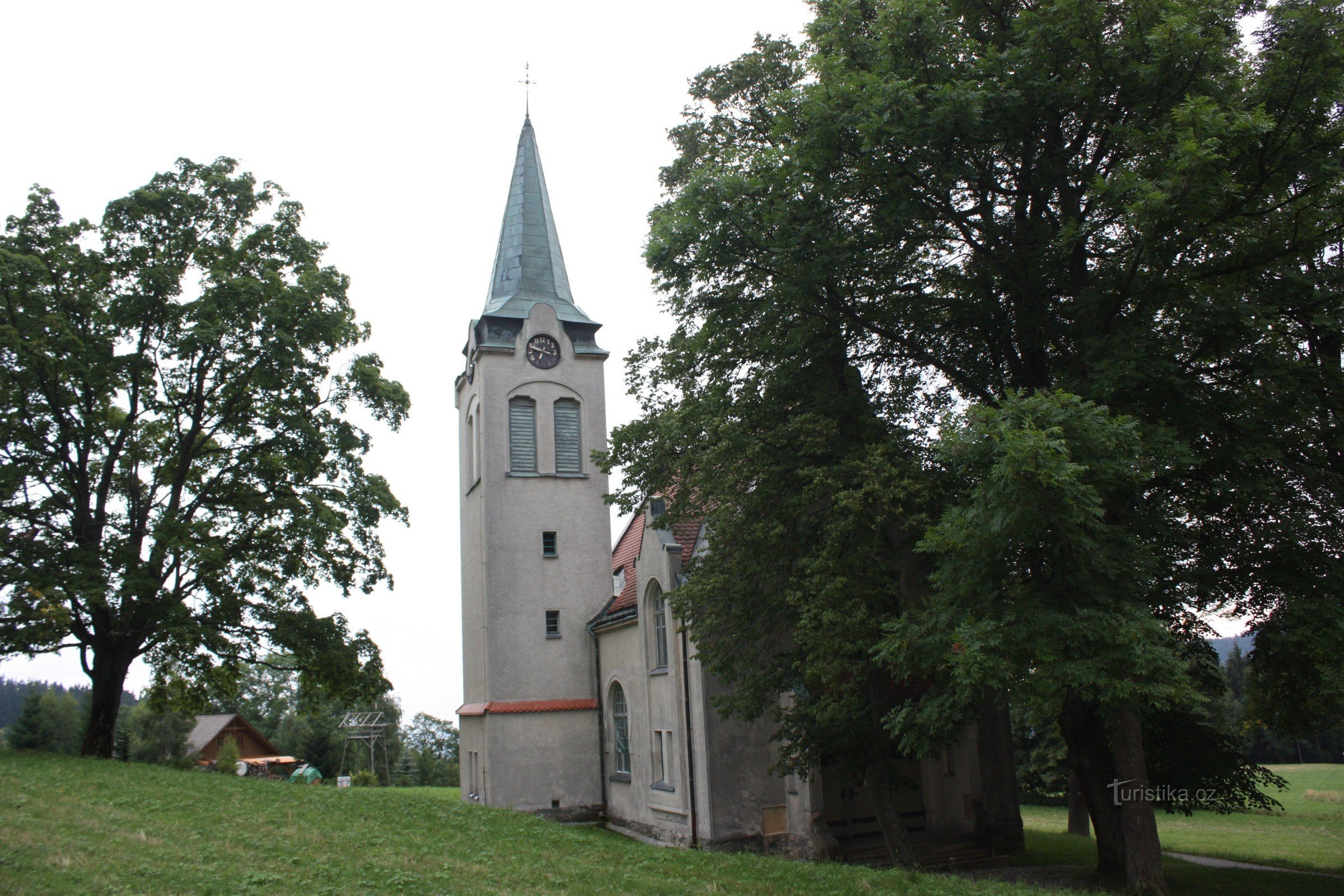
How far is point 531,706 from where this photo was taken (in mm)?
24375

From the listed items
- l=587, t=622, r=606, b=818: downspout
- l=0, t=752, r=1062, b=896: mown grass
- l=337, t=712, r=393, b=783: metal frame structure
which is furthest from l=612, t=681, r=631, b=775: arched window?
l=337, t=712, r=393, b=783: metal frame structure

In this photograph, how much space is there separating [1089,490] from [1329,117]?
7.01 meters

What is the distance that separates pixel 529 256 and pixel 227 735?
116ft

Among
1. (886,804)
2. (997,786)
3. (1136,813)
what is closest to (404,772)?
(997,786)

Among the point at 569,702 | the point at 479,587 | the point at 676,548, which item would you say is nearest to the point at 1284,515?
the point at 676,548

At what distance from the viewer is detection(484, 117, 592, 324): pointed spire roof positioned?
28.3 meters

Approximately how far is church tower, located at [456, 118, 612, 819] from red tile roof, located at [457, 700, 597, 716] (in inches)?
1.4

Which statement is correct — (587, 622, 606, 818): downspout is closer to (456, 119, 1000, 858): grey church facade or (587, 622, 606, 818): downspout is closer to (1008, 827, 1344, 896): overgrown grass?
(456, 119, 1000, 858): grey church facade

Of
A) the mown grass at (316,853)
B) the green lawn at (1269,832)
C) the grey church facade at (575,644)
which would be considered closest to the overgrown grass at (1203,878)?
the green lawn at (1269,832)

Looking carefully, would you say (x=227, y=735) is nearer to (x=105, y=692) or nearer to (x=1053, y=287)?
(x=105, y=692)

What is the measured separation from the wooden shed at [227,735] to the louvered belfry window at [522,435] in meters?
33.1

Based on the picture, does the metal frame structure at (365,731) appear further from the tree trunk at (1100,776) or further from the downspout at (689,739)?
the tree trunk at (1100,776)

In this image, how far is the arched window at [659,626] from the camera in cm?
2114

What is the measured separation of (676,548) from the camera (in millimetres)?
20234
